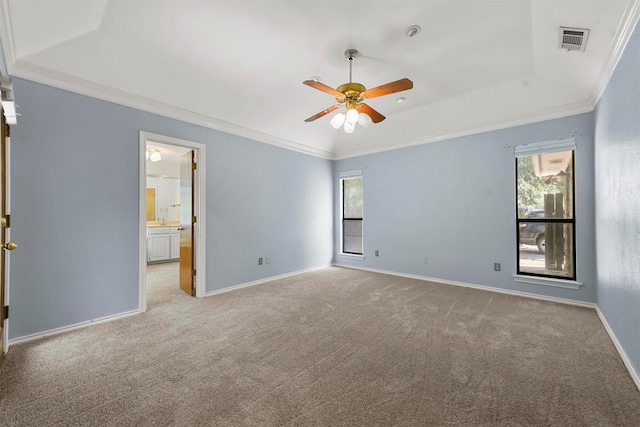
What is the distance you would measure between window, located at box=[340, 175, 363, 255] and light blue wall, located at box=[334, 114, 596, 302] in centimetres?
33

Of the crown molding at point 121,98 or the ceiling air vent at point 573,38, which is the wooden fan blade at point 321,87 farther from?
the crown molding at point 121,98

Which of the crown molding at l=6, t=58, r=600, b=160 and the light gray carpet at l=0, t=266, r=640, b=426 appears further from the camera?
the crown molding at l=6, t=58, r=600, b=160

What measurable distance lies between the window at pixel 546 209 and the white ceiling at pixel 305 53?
1.77ft

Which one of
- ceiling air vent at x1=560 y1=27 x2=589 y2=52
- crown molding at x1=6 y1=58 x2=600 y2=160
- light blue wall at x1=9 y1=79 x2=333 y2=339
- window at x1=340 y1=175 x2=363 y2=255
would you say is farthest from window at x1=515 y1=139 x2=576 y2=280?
light blue wall at x1=9 y1=79 x2=333 y2=339

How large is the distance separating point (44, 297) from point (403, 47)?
4342 millimetres

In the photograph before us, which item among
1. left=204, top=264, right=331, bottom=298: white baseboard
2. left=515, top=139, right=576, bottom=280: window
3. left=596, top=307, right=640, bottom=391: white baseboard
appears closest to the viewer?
left=596, top=307, right=640, bottom=391: white baseboard

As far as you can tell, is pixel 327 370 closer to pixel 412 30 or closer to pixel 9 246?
pixel 9 246

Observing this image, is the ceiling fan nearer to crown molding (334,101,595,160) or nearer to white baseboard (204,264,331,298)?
crown molding (334,101,595,160)

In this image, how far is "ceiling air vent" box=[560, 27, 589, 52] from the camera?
2371 millimetres

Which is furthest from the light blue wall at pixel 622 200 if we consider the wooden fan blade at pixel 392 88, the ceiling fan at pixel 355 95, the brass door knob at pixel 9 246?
the brass door knob at pixel 9 246

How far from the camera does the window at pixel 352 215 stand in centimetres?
598

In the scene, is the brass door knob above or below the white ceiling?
below

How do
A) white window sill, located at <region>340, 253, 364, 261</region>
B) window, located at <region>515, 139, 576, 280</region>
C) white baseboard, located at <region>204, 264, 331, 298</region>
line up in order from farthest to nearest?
1. white window sill, located at <region>340, 253, 364, 261</region>
2. white baseboard, located at <region>204, 264, 331, 298</region>
3. window, located at <region>515, 139, 576, 280</region>

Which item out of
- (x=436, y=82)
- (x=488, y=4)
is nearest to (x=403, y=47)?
(x=488, y=4)
